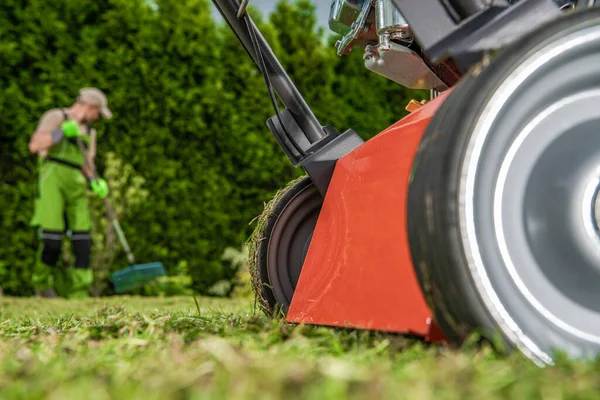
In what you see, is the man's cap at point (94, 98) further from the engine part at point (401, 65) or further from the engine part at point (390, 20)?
the engine part at point (390, 20)

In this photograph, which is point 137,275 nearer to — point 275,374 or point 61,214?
point 61,214

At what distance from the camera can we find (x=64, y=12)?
6758 millimetres

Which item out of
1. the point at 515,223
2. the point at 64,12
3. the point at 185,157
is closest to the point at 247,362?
the point at 515,223

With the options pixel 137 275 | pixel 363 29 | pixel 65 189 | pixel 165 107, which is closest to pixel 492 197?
pixel 363 29

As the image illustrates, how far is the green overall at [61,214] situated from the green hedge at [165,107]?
42 cm

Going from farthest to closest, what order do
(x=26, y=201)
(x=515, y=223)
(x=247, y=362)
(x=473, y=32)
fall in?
(x=26, y=201) < (x=473, y=32) < (x=515, y=223) < (x=247, y=362)

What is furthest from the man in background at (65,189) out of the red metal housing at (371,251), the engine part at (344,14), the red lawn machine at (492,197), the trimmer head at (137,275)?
the red lawn machine at (492,197)

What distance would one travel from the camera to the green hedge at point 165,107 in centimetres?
660

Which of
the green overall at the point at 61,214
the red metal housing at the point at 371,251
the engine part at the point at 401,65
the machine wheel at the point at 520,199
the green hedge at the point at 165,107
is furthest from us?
the green hedge at the point at 165,107

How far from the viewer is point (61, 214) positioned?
20.6ft

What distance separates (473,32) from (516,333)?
2.12 feet

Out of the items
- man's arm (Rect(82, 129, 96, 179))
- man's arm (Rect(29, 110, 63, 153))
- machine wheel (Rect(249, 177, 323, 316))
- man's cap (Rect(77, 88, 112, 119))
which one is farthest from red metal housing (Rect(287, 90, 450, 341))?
man's arm (Rect(82, 129, 96, 179))

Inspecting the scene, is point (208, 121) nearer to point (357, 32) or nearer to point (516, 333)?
point (357, 32)

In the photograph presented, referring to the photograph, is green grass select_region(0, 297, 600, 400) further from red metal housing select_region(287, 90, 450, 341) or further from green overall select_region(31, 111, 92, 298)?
green overall select_region(31, 111, 92, 298)
